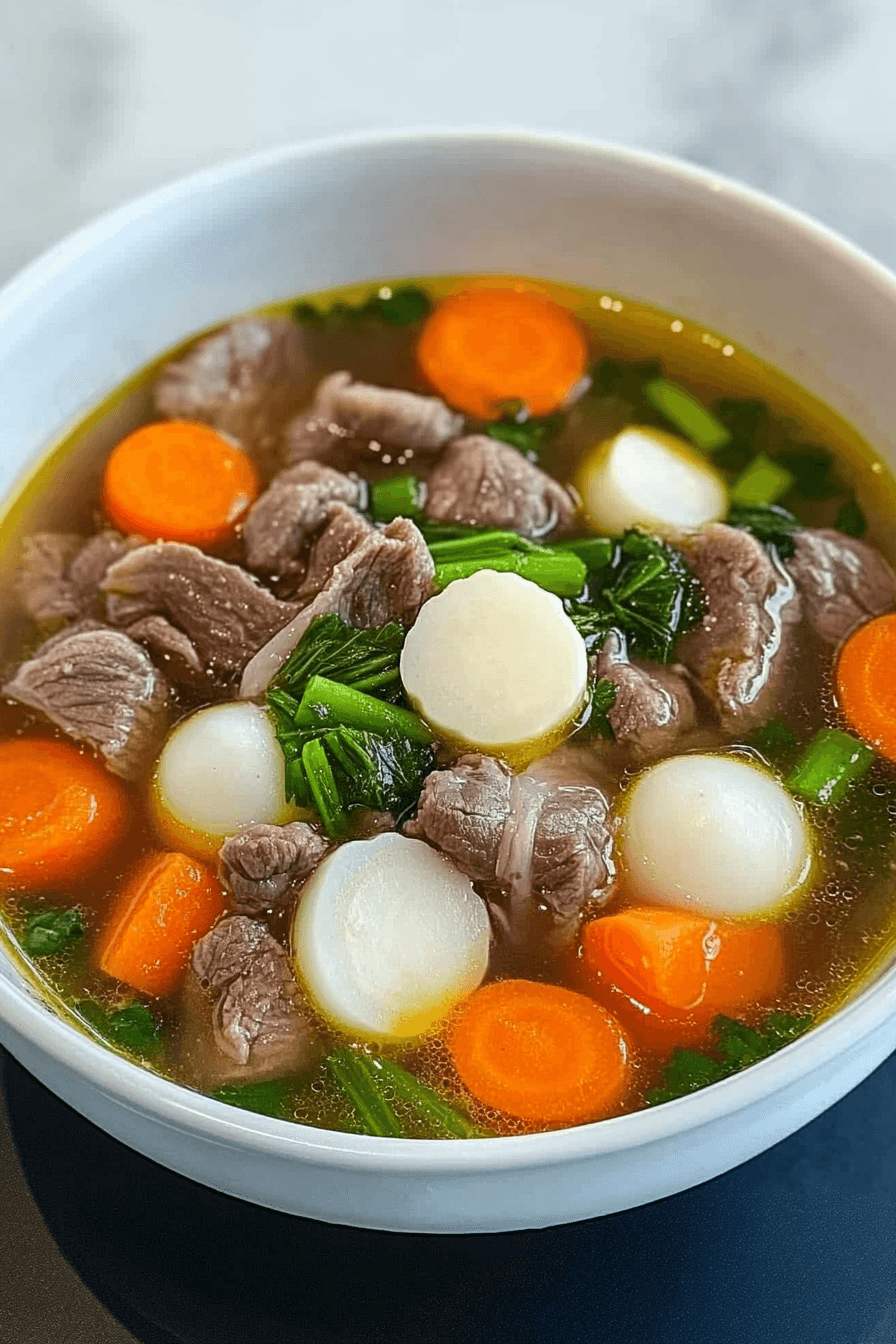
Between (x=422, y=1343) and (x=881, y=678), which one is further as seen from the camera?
(x=881, y=678)

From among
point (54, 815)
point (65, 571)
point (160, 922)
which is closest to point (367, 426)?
point (65, 571)

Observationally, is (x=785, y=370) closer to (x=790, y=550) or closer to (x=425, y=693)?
(x=790, y=550)

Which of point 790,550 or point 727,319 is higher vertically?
point 727,319

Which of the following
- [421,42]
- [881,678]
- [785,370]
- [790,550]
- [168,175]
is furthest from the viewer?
[421,42]

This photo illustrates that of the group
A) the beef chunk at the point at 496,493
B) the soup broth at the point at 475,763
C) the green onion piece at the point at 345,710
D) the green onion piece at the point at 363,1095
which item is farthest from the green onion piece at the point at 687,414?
the green onion piece at the point at 363,1095

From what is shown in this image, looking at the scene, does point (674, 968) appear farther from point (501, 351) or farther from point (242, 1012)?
point (501, 351)

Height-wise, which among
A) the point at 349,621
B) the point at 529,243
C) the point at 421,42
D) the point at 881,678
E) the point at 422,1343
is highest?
the point at 421,42

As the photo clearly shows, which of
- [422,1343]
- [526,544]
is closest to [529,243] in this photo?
[526,544]

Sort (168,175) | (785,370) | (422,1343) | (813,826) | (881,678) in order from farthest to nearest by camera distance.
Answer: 1. (168,175)
2. (785,370)
3. (881,678)
4. (813,826)
5. (422,1343)
